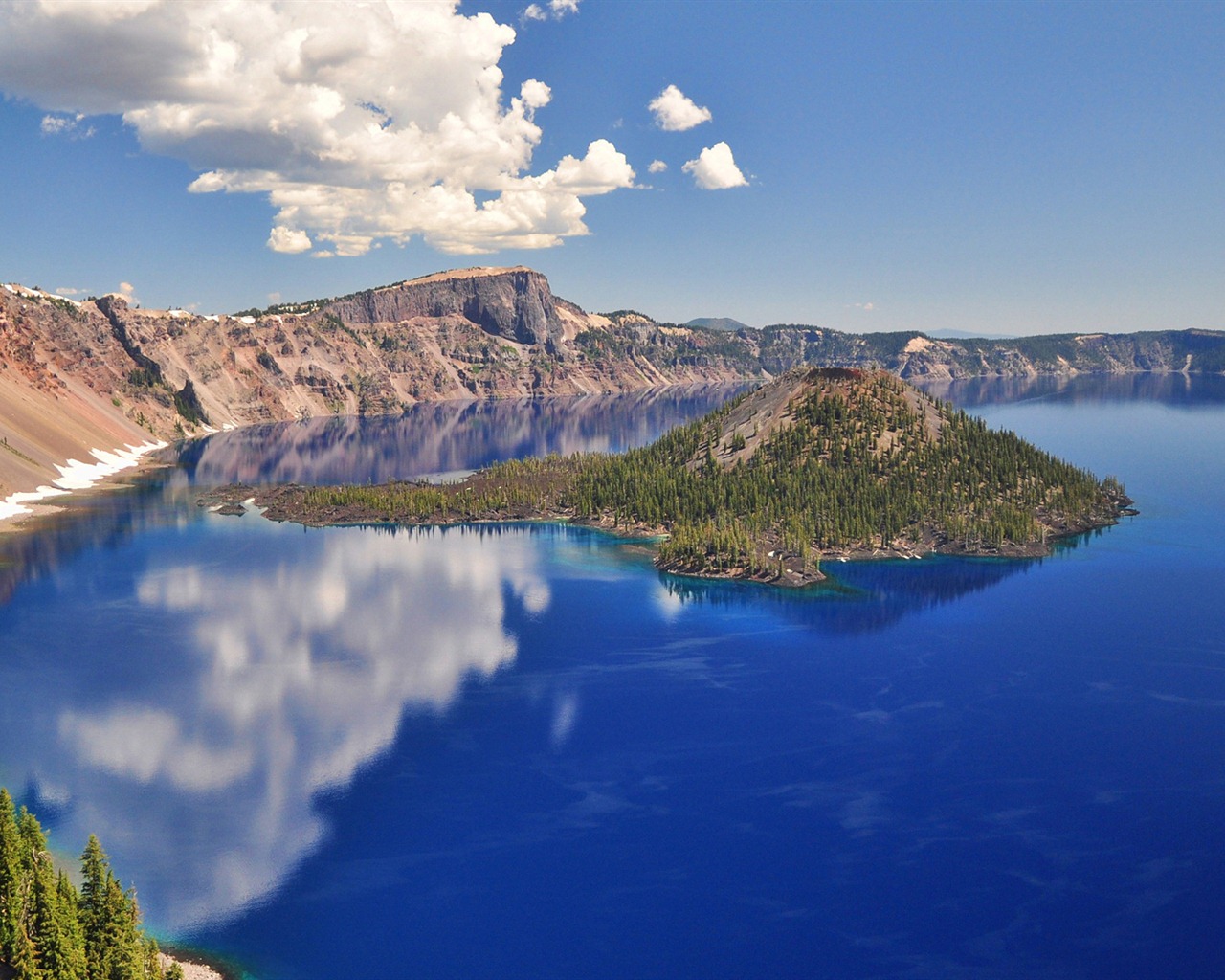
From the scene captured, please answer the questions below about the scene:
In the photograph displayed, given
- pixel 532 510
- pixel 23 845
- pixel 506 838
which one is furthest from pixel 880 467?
pixel 23 845

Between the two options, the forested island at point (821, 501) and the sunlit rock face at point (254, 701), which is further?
the forested island at point (821, 501)

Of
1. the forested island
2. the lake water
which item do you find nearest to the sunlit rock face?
the lake water

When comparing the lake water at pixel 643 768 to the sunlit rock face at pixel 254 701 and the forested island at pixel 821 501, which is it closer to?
the sunlit rock face at pixel 254 701

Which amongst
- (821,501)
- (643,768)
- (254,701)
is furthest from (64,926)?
(821,501)

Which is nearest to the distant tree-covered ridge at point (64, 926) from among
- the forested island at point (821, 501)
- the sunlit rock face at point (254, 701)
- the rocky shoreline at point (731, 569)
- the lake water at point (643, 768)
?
the lake water at point (643, 768)

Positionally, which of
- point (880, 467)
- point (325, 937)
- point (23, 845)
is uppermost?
point (880, 467)

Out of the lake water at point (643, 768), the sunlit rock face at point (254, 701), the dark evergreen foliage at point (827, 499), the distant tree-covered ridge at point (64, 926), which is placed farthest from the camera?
the dark evergreen foliage at point (827, 499)

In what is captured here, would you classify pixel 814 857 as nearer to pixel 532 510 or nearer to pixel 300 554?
pixel 300 554

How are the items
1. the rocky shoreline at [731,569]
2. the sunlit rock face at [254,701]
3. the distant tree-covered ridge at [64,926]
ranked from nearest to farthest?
the distant tree-covered ridge at [64,926] < the sunlit rock face at [254,701] < the rocky shoreline at [731,569]
